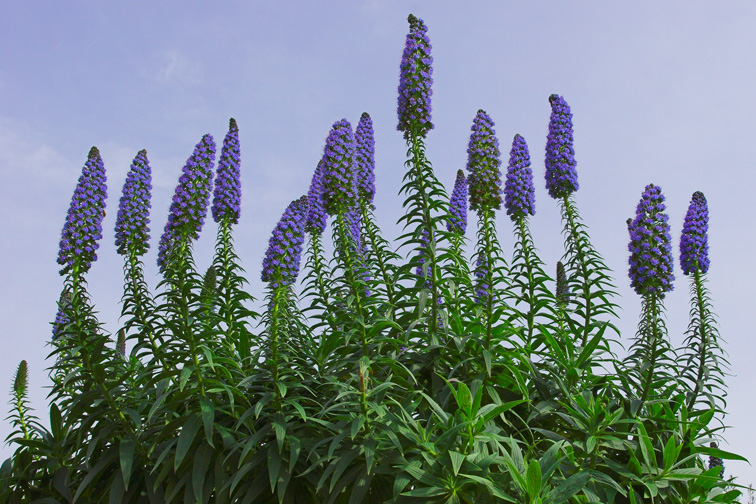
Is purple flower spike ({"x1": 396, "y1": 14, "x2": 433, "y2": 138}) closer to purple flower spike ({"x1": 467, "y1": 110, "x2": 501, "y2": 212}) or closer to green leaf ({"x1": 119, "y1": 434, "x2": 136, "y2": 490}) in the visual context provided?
purple flower spike ({"x1": 467, "y1": 110, "x2": 501, "y2": 212})

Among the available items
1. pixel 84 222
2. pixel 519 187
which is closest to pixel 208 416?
pixel 84 222

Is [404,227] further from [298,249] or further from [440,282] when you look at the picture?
[298,249]

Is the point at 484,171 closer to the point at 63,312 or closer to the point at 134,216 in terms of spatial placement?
the point at 134,216

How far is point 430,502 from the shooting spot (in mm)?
4312

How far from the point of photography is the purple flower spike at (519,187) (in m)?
6.68

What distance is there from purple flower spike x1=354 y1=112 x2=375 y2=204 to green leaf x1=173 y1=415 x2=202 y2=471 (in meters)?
3.03

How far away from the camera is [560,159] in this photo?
698 cm

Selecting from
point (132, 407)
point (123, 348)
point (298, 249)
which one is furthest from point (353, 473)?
point (123, 348)

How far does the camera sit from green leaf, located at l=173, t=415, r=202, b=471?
455cm

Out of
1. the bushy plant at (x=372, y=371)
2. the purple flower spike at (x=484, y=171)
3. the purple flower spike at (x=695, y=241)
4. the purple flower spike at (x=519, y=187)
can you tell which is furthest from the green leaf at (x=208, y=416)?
the purple flower spike at (x=695, y=241)

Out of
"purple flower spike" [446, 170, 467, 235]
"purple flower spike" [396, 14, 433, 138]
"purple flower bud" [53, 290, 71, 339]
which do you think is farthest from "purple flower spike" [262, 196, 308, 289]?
"purple flower spike" [446, 170, 467, 235]

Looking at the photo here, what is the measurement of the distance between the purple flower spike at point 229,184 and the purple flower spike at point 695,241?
188 inches

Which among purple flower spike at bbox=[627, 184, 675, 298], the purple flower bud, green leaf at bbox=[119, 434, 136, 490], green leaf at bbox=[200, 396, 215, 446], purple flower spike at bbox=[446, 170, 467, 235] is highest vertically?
purple flower spike at bbox=[446, 170, 467, 235]

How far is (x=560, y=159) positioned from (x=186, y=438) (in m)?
4.76
